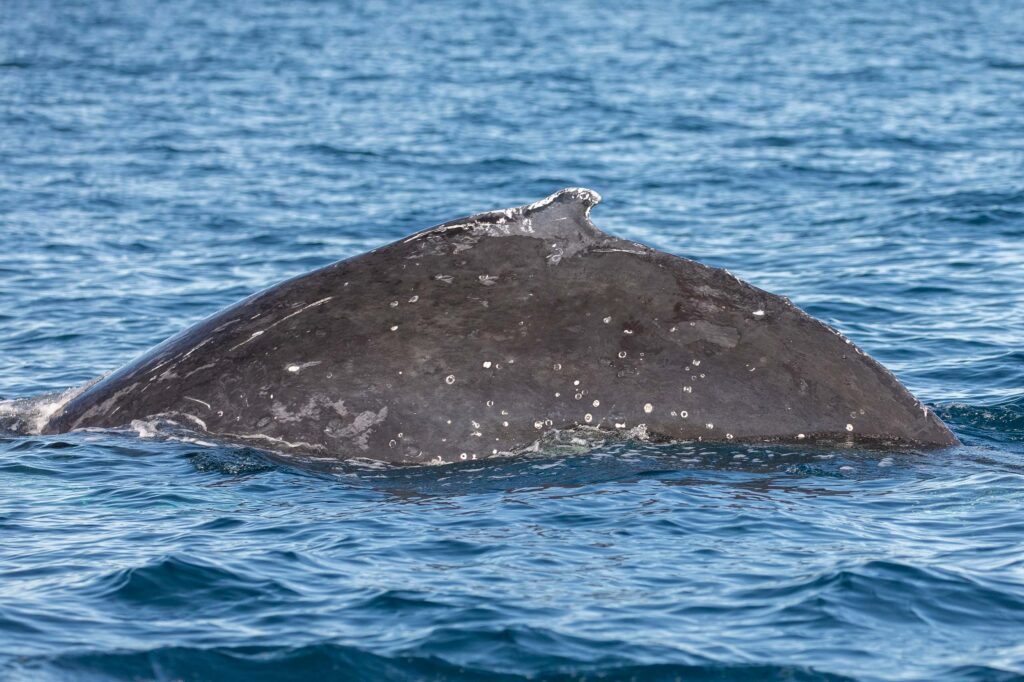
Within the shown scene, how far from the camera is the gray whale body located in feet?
31.1

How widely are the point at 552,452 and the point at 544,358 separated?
66cm

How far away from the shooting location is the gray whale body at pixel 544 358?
9.48m

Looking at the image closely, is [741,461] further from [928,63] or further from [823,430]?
[928,63]

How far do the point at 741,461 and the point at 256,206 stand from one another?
17549 millimetres

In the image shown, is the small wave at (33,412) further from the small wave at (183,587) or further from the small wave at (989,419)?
the small wave at (989,419)

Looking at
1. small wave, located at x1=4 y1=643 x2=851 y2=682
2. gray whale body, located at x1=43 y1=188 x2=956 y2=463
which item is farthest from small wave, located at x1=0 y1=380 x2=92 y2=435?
small wave, located at x1=4 y1=643 x2=851 y2=682

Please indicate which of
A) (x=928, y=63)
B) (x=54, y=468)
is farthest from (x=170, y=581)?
(x=928, y=63)

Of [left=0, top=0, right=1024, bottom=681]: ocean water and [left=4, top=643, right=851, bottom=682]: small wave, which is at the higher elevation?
[left=0, top=0, right=1024, bottom=681]: ocean water

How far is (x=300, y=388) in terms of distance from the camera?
9766mm

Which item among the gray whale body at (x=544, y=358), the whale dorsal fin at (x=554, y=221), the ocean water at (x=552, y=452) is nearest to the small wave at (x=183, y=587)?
the ocean water at (x=552, y=452)

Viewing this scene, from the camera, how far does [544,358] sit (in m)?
9.58

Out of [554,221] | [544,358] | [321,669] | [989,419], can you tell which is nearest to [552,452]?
[544,358]

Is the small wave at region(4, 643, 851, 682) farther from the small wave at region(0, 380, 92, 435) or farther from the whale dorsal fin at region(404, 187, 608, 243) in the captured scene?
the small wave at region(0, 380, 92, 435)

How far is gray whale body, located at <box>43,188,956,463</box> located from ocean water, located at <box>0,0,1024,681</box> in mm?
257
